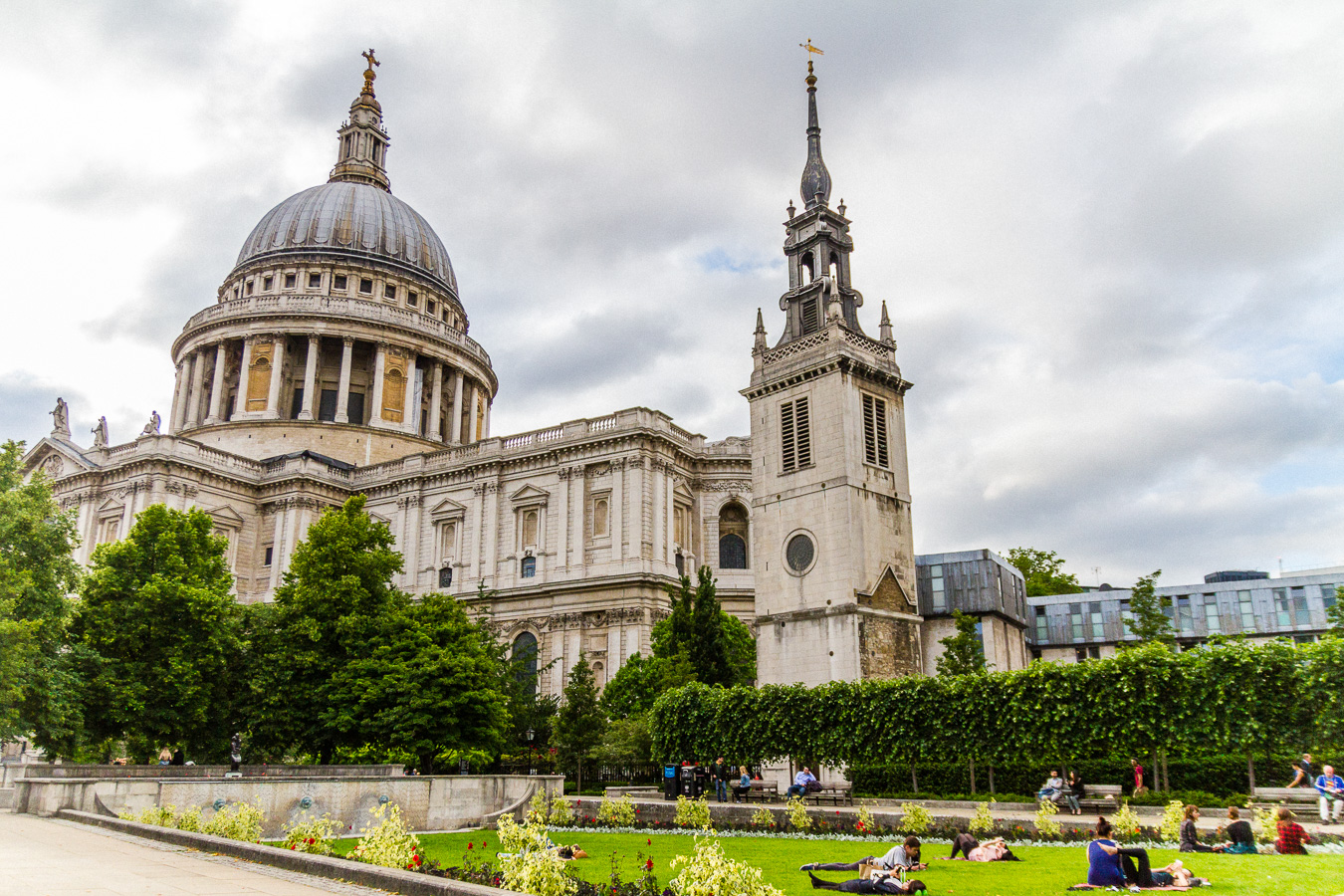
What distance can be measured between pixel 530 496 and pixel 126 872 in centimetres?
4524

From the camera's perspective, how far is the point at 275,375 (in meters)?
73.8

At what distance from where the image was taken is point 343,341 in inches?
2992

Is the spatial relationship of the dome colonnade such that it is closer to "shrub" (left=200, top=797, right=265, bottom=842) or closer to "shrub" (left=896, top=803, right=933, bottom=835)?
"shrub" (left=200, top=797, right=265, bottom=842)

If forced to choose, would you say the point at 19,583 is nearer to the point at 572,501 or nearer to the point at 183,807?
the point at 183,807

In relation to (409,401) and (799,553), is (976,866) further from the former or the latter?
(409,401)

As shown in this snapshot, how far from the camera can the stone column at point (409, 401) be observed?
75875 millimetres

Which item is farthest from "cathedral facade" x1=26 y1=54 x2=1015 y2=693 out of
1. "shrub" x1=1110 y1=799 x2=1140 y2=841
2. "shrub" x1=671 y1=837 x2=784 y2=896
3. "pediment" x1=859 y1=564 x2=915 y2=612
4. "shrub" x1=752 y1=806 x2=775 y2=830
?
"shrub" x1=671 y1=837 x2=784 y2=896

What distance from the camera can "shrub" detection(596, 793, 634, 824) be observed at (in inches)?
977

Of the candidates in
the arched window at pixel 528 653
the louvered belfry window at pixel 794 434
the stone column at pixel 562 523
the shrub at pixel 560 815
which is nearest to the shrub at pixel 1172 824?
the shrub at pixel 560 815

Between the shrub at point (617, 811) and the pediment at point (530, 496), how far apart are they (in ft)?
108

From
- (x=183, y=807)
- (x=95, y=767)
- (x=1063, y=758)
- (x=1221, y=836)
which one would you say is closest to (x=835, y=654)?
(x=1063, y=758)

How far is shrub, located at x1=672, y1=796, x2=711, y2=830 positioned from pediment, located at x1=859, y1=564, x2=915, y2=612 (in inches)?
470

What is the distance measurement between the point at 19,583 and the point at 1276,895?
3142cm

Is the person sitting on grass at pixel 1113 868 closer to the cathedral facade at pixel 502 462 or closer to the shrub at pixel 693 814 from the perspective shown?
the shrub at pixel 693 814
